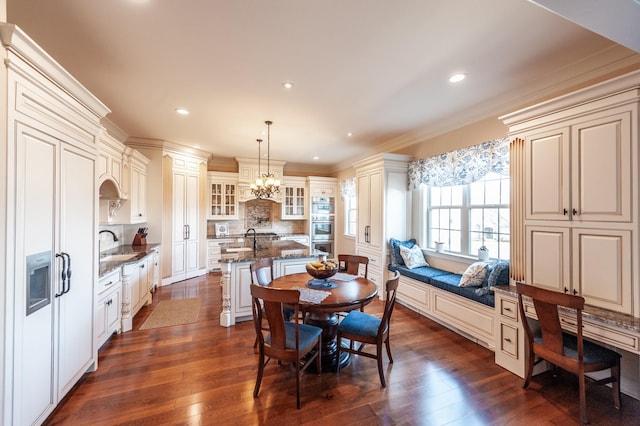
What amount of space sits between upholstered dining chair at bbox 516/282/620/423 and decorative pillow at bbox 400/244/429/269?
74.7 inches

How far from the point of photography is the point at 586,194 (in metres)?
2.10

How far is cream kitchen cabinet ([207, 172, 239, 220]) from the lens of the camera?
20.9ft

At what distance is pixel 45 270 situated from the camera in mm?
1782

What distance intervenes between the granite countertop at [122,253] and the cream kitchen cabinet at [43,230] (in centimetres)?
61

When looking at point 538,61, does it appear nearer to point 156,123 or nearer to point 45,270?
point 45,270

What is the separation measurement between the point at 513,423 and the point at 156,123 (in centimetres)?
538

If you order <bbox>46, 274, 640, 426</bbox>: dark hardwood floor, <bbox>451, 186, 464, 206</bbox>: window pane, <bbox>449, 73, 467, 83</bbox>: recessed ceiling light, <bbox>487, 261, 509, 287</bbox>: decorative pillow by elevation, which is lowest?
<bbox>46, 274, 640, 426</bbox>: dark hardwood floor

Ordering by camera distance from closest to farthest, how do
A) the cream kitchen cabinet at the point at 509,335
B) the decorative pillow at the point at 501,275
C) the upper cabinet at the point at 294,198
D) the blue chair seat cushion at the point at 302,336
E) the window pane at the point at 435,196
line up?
the blue chair seat cushion at the point at 302,336
the cream kitchen cabinet at the point at 509,335
the decorative pillow at the point at 501,275
the window pane at the point at 435,196
the upper cabinet at the point at 294,198

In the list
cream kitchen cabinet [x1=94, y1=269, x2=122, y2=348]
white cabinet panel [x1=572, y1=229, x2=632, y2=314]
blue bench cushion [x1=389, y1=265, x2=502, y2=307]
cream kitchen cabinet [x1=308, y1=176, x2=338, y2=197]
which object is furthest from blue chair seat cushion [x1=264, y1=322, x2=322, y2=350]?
cream kitchen cabinet [x1=308, y1=176, x2=338, y2=197]

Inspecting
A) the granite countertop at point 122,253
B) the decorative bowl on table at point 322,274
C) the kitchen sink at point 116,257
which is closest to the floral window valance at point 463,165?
the decorative bowl on table at point 322,274

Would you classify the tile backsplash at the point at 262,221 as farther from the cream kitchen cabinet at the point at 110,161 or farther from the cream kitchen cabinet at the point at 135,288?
the cream kitchen cabinet at the point at 110,161

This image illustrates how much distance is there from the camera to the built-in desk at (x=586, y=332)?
5.96 ft

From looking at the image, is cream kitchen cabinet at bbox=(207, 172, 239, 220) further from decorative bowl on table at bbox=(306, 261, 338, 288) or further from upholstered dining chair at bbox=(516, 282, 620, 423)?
upholstered dining chair at bbox=(516, 282, 620, 423)

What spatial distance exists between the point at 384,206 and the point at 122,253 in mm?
4167
